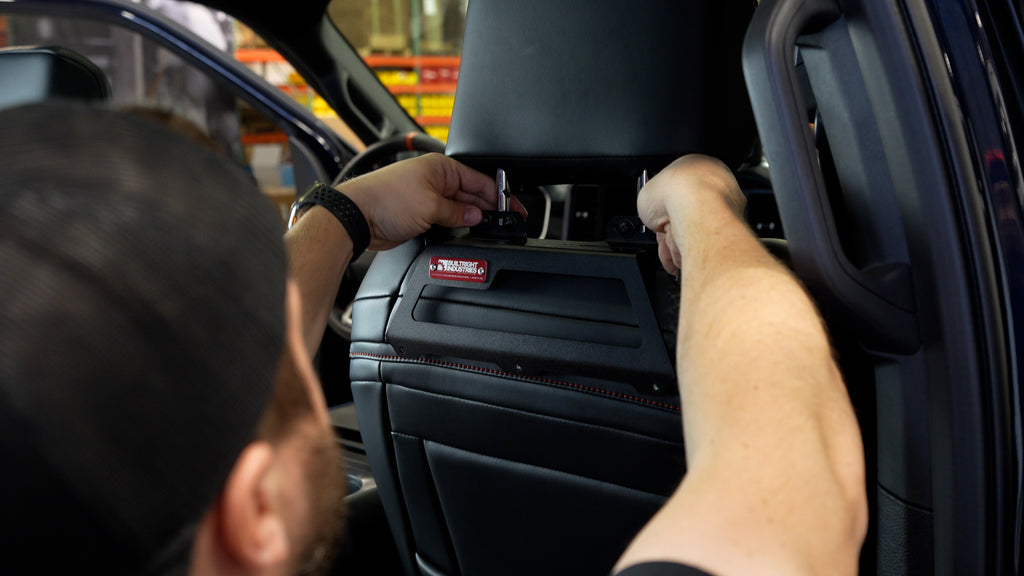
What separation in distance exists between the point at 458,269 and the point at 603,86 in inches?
11.6

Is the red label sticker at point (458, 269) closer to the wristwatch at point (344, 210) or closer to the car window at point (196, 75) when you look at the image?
the wristwatch at point (344, 210)

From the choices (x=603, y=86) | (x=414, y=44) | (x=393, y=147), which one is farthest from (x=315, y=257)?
(x=414, y=44)

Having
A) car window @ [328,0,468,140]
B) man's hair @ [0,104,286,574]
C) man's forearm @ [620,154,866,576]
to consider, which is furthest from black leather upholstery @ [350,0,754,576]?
car window @ [328,0,468,140]

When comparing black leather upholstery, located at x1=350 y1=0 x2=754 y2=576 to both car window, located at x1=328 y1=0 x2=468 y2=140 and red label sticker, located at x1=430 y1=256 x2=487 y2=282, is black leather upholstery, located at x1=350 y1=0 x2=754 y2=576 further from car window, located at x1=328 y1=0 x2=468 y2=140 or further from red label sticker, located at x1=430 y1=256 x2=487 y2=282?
car window, located at x1=328 y1=0 x2=468 y2=140

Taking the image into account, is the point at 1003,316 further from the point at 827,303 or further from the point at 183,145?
the point at 183,145

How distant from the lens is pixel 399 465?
1209 millimetres

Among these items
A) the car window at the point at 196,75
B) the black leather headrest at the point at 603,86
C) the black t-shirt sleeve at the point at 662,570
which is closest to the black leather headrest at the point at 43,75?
the car window at the point at 196,75

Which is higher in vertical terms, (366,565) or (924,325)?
(924,325)

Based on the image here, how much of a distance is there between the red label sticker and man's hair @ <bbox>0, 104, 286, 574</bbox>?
0.62 metres

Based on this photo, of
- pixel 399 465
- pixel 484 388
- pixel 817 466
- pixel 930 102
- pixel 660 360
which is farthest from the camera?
pixel 399 465

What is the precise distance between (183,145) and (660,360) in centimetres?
59

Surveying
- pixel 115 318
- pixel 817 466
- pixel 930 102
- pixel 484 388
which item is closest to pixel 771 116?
pixel 930 102

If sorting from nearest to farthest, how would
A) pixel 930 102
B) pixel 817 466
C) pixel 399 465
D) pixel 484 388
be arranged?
pixel 817 466, pixel 930 102, pixel 484 388, pixel 399 465

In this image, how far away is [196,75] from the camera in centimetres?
224
